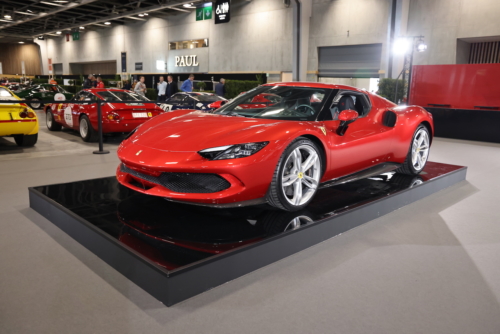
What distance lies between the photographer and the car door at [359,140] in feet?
11.4

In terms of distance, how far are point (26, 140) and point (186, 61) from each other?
21.1m

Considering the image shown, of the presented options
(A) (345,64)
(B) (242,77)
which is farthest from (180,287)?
(B) (242,77)

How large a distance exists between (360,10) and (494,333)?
60.7ft

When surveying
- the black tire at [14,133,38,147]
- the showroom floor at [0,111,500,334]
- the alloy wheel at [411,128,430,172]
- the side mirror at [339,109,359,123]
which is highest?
the side mirror at [339,109,359,123]

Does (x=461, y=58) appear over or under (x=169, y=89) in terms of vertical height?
over

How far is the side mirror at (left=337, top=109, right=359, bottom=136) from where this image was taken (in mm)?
3350

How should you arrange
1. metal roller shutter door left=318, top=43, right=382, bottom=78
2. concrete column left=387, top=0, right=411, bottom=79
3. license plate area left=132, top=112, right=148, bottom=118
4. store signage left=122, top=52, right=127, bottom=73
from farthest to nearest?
store signage left=122, top=52, right=127, bottom=73 < metal roller shutter door left=318, top=43, right=382, bottom=78 < concrete column left=387, top=0, right=411, bottom=79 < license plate area left=132, top=112, right=148, bottom=118

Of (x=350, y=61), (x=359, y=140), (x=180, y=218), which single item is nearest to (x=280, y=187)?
(x=180, y=218)

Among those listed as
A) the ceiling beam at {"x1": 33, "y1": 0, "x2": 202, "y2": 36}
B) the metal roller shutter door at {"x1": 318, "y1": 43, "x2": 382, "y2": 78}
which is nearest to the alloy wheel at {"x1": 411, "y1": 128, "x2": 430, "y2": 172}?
the metal roller shutter door at {"x1": 318, "y1": 43, "x2": 382, "y2": 78}

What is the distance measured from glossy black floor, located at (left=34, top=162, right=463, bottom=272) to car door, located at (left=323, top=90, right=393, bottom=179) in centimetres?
28

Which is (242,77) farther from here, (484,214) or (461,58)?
(484,214)

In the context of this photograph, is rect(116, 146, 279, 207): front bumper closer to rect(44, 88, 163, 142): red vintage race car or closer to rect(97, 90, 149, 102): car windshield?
rect(44, 88, 163, 142): red vintage race car

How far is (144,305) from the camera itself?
216 cm

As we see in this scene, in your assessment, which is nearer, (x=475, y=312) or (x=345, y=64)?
(x=475, y=312)
